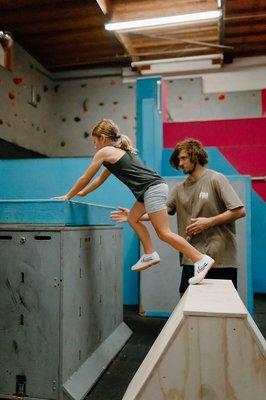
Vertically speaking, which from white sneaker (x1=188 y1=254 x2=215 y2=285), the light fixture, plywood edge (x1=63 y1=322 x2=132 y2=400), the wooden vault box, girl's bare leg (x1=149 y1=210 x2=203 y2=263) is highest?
the light fixture

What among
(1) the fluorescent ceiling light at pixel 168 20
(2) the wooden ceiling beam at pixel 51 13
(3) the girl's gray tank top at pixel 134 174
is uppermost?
(2) the wooden ceiling beam at pixel 51 13

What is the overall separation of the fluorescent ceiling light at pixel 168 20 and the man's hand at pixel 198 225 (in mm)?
3390

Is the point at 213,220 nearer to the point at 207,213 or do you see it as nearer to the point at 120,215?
the point at 207,213

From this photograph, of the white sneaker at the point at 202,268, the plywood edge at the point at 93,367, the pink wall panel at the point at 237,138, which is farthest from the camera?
the pink wall panel at the point at 237,138

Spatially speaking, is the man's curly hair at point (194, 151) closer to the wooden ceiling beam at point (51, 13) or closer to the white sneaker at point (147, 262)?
the white sneaker at point (147, 262)

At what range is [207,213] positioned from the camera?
2314 millimetres

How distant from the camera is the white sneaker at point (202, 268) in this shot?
6.86 feet

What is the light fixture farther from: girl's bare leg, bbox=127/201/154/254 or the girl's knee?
the girl's knee

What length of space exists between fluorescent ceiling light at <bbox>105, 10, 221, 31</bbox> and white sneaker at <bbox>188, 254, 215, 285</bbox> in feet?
11.9

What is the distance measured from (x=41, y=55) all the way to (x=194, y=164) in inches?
194

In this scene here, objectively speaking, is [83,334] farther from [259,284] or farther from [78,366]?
[259,284]

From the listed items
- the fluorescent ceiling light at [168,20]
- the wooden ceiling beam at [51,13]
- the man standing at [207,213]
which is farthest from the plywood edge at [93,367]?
the wooden ceiling beam at [51,13]

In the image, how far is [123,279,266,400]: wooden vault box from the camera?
4.42 ft

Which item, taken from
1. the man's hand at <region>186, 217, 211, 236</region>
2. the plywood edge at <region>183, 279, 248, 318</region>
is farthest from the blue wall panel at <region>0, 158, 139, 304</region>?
the plywood edge at <region>183, 279, 248, 318</region>
